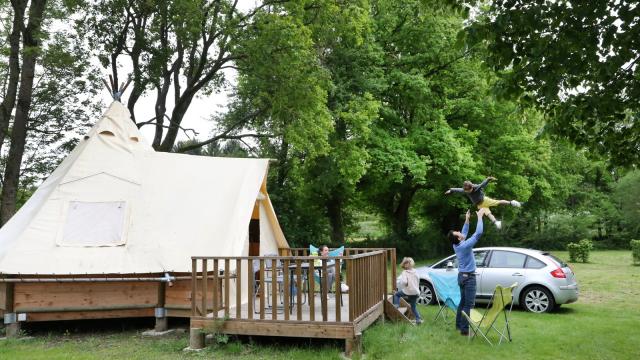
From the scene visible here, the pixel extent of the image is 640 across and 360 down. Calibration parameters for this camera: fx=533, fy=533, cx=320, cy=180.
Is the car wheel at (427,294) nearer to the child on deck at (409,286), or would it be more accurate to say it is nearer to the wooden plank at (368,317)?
the child on deck at (409,286)

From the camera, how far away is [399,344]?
7926mm

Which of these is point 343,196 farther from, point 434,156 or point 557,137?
point 557,137

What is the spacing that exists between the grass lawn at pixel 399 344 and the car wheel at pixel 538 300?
41 cm

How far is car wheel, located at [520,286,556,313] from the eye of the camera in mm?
11086

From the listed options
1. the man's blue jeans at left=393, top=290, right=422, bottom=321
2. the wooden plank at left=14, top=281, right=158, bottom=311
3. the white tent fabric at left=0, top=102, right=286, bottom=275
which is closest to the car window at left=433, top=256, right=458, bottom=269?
the man's blue jeans at left=393, top=290, right=422, bottom=321

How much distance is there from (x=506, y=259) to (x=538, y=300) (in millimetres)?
1045

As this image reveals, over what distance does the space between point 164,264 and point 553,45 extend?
6988mm

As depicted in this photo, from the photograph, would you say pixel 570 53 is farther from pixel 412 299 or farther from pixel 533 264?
pixel 533 264

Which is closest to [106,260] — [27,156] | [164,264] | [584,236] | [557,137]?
[164,264]

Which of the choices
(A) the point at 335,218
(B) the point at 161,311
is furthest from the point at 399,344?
(A) the point at 335,218

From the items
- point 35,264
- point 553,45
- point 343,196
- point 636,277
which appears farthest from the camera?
point 343,196

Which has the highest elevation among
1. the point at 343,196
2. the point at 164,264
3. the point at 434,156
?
the point at 434,156

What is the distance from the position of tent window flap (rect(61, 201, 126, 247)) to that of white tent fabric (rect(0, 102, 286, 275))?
17 mm

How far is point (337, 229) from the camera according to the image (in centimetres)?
2425
